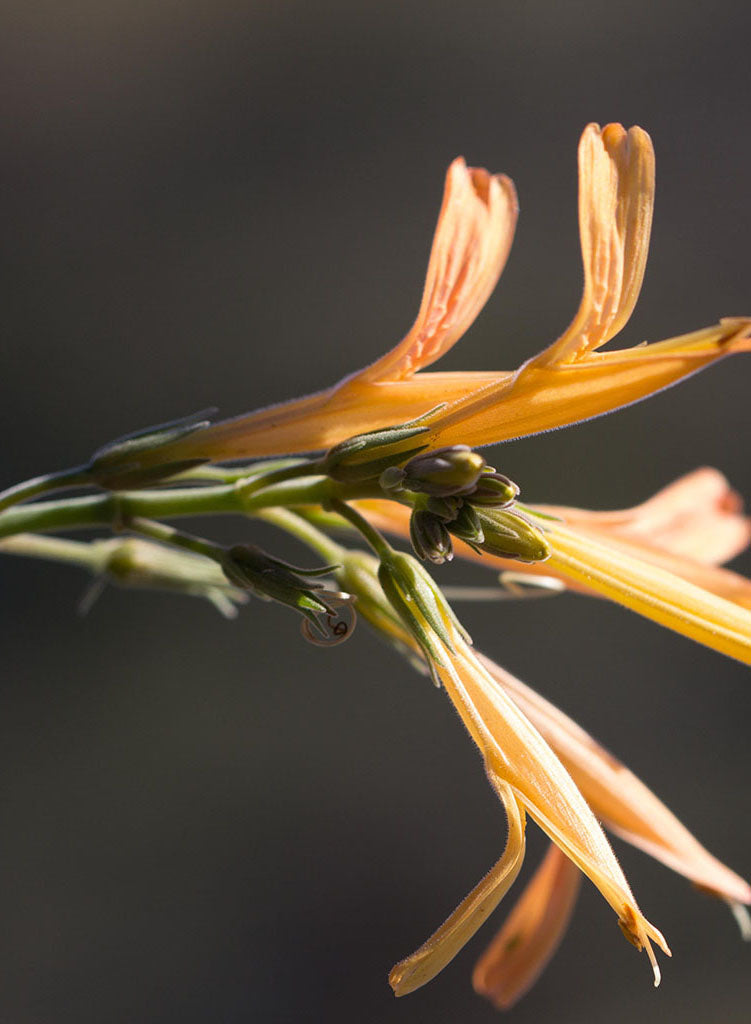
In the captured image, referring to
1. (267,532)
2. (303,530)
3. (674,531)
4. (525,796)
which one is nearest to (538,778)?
(525,796)

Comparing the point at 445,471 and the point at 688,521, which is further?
the point at 688,521

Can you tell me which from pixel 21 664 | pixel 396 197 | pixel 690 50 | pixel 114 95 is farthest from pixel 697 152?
pixel 21 664

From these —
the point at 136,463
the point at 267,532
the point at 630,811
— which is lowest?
the point at 267,532

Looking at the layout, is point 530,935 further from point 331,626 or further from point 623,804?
point 331,626

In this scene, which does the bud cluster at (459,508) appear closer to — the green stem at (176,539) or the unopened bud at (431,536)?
the unopened bud at (431,536)

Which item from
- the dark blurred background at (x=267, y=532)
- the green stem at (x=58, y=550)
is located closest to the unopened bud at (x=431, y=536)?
the green stem at (x=58, y=550)

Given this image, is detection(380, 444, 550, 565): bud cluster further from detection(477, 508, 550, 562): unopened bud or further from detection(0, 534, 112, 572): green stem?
detection(0, 534, 112, 572): green stem

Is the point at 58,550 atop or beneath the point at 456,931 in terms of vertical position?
atop

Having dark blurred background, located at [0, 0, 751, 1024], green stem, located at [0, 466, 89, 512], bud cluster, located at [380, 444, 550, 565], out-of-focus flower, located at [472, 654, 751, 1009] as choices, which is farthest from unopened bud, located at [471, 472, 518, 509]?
dark blurred background, located at [0, 0, 751, 1024]
